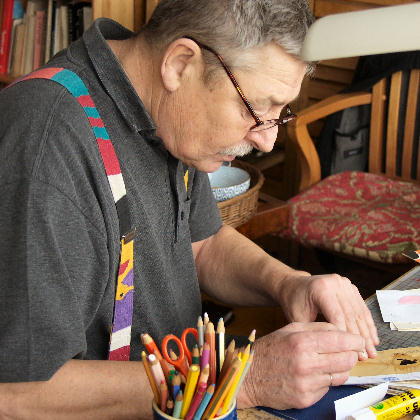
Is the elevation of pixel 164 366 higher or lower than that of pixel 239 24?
lower

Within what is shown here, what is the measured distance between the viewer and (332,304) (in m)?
1.29

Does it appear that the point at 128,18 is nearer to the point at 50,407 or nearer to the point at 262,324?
the point at 262,324

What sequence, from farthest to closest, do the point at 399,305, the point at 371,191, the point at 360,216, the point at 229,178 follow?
the point at 371,191
the point at 360,216
the point at 229,178
the point at 399,305

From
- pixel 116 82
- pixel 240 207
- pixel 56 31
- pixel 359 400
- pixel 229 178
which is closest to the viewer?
pixel 359 400

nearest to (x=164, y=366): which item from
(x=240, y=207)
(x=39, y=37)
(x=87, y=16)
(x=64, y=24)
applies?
(x=240, y=207)

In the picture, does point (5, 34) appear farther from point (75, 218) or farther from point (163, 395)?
point (163, 395)

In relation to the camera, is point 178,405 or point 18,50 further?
point 18,50

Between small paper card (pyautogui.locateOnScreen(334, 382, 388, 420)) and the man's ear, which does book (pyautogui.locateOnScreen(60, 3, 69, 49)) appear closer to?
the man's ear

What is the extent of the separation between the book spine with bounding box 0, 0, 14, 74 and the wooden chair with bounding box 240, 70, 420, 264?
1.53 metres

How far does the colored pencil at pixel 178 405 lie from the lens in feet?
2.57

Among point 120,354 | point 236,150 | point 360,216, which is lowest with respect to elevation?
point 360,216

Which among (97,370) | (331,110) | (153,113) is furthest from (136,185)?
(331,110)

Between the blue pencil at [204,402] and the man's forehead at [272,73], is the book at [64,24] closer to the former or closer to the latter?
the man's forehead at [272,73]

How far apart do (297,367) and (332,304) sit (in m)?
0.25
